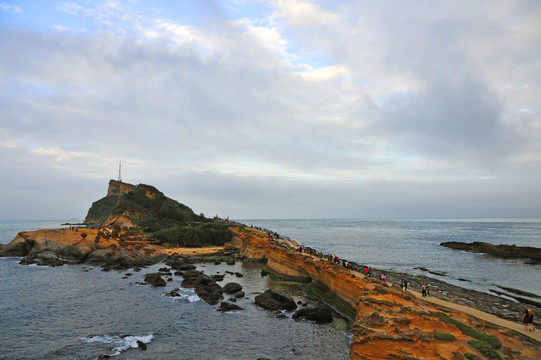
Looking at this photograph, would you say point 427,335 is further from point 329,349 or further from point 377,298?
point 329,349

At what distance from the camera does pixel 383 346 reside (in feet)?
48.3

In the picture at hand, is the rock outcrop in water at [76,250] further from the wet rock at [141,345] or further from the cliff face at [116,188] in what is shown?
the cliff face at [116,188]

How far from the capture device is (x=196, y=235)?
76.2 m

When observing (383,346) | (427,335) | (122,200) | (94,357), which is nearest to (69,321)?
(94,357)

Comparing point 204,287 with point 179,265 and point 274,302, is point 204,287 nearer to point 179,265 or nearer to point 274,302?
point 274,302

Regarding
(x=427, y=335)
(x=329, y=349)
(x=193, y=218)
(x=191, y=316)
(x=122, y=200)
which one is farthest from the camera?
(x=193, y=218)

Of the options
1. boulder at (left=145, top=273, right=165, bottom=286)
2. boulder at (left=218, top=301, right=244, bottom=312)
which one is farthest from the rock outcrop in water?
boulder at (left=218, top=301, right=244, bottom=312)

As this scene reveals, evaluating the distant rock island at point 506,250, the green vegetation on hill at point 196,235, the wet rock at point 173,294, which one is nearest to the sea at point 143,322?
the wet rock at point 173,294

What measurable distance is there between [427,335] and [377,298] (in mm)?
5660

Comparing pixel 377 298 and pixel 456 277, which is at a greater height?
pixel 377 298

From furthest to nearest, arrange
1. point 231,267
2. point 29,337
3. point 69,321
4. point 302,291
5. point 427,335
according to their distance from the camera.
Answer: point 231,267
point 302,291
point 69,321
point 29,337
point 427,335

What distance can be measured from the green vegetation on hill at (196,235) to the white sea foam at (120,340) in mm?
53559

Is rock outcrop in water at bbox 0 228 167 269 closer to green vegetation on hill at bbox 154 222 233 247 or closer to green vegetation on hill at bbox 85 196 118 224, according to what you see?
green vegetation on hill at bbox 154 222 233 247

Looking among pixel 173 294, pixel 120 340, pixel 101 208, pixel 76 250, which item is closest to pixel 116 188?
pixel 101 208
